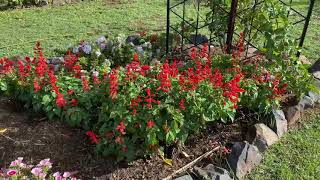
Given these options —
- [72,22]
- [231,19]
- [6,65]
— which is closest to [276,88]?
[231,19]

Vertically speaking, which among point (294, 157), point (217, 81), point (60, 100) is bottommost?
point (294, 157)

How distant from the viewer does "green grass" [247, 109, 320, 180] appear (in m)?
3.45

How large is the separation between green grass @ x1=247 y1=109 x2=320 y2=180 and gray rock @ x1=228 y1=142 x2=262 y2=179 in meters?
0.07

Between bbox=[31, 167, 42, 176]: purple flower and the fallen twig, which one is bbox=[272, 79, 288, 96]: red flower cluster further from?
bbox=[31, 167, 42, 176]: purple flower

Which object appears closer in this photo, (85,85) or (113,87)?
(113,87)

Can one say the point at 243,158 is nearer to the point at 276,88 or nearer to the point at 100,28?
the point at 276,88

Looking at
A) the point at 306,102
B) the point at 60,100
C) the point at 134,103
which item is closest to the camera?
the point at 134,103

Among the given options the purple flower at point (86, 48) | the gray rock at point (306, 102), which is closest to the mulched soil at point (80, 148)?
the gray rock at point (306, 102)

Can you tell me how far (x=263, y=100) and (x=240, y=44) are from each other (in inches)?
24.0

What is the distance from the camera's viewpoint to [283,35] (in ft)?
12.6

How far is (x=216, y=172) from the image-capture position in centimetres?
322

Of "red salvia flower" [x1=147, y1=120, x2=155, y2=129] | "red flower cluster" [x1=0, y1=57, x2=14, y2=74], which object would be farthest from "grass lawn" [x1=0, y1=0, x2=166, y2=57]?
"red salvia flower" [x1=147, y1=120, x2=155, y2=129]

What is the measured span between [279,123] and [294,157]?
362 mm

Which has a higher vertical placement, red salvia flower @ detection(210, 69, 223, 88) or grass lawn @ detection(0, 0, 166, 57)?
red salvia flower @ detection(210, 69, 223, 88)
